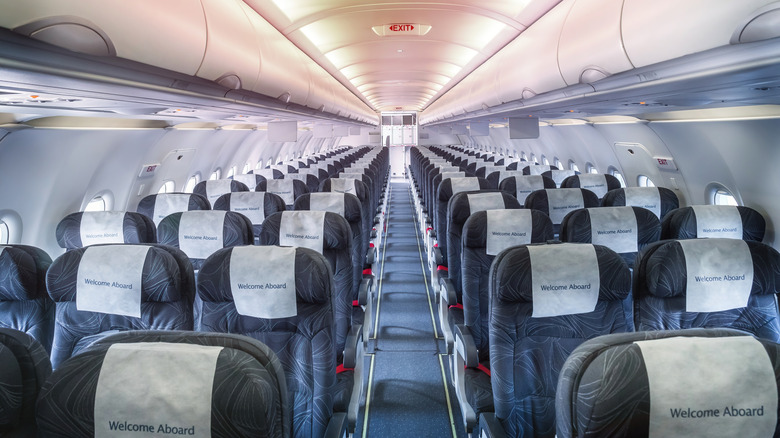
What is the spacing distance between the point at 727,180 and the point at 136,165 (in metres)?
7.98

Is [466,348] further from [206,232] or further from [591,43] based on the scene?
[206,232]

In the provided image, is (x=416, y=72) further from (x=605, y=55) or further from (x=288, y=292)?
(x=288, y=292)

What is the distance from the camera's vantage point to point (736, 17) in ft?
5.42

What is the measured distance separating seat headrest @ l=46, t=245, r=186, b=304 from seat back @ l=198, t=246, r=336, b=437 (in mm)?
173

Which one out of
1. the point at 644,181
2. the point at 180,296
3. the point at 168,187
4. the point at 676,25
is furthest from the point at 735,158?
the point at 168,187

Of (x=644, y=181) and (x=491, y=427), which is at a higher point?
(x=644, y=181)

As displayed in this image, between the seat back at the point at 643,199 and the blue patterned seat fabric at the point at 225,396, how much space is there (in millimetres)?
4939

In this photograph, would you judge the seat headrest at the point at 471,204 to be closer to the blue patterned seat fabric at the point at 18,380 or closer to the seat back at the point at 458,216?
the seat back at the point at 458,216

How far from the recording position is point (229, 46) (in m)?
3.00

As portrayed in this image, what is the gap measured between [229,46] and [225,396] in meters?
2.50

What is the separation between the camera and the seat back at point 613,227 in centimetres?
361

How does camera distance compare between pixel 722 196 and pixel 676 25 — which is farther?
pixel 722 196

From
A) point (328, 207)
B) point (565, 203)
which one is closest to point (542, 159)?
point (565, 203)

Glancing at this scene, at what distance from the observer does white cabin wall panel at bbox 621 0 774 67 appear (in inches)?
66.5
